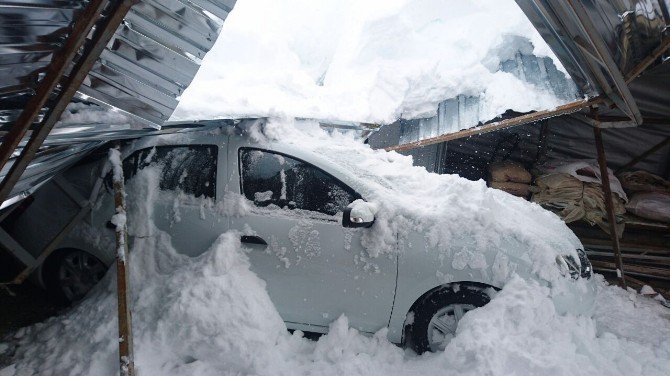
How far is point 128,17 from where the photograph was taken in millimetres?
1761

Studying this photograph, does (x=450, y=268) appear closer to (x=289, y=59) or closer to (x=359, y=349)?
(x=359, y=349)

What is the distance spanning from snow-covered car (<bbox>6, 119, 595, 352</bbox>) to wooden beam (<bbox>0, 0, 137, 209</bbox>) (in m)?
1.65

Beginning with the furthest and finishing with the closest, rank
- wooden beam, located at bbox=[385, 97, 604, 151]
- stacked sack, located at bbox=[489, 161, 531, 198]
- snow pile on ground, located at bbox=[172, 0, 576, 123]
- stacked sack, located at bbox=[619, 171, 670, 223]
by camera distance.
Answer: stacked sack, located at bbox=[489, 161, 531, 198], stacked sack, located at bbox=[619, 171, 670, 223], snow pile on ground, located at bbox=[172, 0, 576, 123], wooden beam, located at bbox=[385, 97, 604, 151]

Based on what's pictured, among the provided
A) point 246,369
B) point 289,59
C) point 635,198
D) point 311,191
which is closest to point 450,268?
point 311,191

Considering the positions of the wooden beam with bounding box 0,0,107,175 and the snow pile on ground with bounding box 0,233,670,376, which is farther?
the snow pile on ground with bounding box 0,233,670,376

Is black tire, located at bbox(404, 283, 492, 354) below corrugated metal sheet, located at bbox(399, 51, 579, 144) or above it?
below

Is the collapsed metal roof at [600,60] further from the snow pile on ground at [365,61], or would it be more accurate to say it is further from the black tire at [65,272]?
the black tire at [65,272]

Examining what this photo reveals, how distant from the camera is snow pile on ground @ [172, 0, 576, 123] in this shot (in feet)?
19.2

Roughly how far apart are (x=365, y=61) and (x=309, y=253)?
806 centimetres

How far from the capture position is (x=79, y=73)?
1.67 meters

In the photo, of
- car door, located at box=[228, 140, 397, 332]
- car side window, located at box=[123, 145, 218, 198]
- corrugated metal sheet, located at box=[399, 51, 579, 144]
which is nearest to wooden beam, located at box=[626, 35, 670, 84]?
corrugated metal sheet, located at box=[399, 51, 579, 144]

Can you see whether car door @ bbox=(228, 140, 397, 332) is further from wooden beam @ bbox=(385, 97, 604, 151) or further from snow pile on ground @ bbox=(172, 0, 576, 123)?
wooden beam @ bbox=(385, 97, 604, 151)

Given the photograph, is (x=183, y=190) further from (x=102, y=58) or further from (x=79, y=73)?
(x=79, y=73)

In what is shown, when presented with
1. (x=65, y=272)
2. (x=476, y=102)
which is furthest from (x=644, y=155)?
(x=65, y=272)
